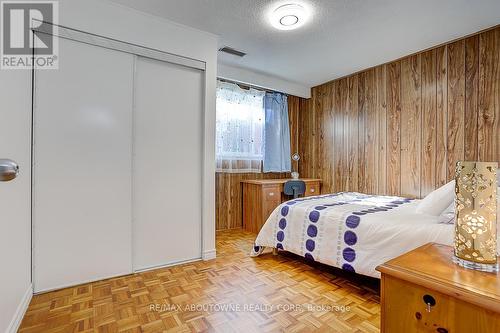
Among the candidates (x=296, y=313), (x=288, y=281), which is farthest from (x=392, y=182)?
(x=296, y=313)

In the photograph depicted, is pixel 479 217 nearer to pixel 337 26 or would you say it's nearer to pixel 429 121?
pixel 337 26

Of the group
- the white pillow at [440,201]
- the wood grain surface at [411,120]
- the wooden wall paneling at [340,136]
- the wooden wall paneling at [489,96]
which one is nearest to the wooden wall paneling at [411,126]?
the wood grain surface at [411,120]

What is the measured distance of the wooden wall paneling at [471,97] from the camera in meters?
2.65

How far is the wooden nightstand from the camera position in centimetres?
70

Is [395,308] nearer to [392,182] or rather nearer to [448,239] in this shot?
[448,239]

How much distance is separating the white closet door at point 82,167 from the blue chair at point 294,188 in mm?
2220

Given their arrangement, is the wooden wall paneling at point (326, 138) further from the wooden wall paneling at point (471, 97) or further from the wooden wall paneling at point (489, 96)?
the wooden wall paneling at point (489, 96)

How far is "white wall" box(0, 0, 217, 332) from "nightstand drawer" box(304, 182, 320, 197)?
6.43 ft

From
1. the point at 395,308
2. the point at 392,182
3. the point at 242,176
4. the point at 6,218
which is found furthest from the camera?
the point at 242,176

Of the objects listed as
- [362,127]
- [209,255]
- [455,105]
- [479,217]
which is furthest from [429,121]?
[209,255]

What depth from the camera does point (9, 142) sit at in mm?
1463

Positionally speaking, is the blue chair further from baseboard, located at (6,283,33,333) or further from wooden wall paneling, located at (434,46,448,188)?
baseboard, located at (6,283,33,333)

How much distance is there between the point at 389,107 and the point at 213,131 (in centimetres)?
244

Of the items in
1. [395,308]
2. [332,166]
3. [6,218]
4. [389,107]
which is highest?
[389,107]
